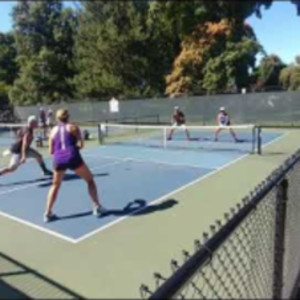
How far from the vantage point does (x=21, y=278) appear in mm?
5574

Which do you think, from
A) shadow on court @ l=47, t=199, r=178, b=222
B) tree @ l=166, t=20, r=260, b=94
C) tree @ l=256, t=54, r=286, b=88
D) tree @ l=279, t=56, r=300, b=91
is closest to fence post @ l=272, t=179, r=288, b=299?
tree @ l=279, t=56, r=300, b=91

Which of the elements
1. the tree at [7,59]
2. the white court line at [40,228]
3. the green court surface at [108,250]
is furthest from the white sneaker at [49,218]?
the tree at [7,59]

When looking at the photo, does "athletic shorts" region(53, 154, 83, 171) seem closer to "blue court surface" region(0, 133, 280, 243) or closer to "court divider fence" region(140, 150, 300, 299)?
"blue court surface" region(0, 133, 280, 243)

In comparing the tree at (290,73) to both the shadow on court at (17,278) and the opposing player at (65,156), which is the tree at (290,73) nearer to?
the opposing player at (65,156)

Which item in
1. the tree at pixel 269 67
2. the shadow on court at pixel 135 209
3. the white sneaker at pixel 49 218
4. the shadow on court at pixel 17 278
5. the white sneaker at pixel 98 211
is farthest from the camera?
the shadow on court at pixel 135 209

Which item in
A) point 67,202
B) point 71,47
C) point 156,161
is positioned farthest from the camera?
point 156,161

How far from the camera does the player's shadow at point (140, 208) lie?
8680 millimetres

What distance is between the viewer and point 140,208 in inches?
356

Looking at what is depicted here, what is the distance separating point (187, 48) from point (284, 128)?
25.8 m

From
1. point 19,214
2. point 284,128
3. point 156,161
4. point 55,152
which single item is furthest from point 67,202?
point 284,128

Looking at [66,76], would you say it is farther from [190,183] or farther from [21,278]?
[190,183]

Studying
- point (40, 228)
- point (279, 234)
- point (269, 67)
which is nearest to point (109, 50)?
point (269, 67)

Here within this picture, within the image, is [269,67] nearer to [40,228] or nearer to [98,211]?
[40,228]

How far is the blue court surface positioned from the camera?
8312 mm
